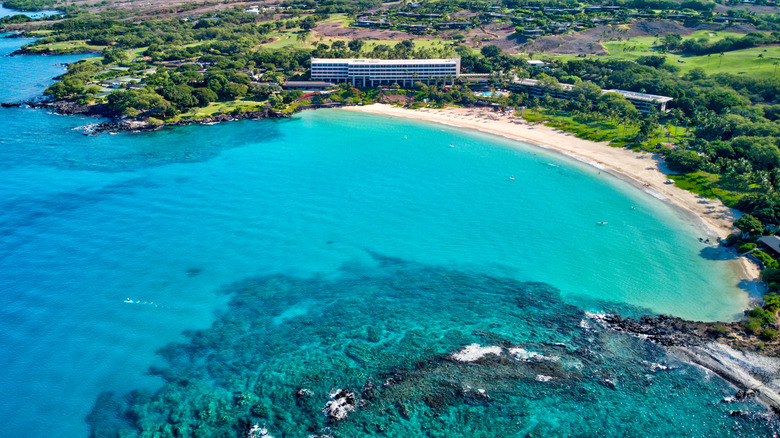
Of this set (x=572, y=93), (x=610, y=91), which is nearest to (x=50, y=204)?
(x=572, y=93)

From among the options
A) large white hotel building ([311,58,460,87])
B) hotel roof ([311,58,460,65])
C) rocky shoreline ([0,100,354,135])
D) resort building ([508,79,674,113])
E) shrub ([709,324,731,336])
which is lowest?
shrub ([709,324,731,336])

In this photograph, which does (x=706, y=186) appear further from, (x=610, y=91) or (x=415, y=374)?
(x=415, y=374)

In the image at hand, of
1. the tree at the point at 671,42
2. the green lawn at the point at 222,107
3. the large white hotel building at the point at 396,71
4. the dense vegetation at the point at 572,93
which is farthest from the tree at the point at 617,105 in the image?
the green lawn at the point at 222,107

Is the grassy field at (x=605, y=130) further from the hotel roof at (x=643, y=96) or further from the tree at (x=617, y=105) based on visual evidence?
the hotel roof at (x=643, y=96)

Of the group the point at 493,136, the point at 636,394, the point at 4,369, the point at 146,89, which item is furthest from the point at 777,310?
the point at 146,89

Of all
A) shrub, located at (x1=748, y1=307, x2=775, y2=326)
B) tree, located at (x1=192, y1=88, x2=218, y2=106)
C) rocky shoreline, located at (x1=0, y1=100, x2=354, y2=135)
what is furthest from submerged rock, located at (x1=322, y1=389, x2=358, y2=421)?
tree, located at (x1=192, y1=88, x2=218, y2=106)

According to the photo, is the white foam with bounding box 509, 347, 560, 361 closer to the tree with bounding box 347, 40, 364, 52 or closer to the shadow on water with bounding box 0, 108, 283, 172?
the shadow on water with bounding box 0, 108, 283, 172
